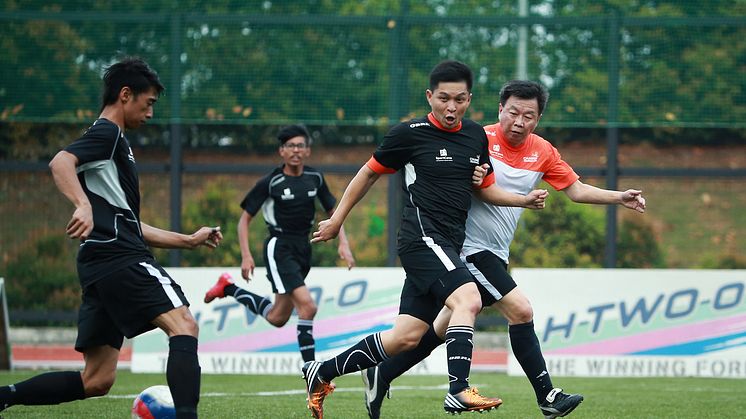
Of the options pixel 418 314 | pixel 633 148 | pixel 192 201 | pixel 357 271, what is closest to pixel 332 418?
pixel 418 314

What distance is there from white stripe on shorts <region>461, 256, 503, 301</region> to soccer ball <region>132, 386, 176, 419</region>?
2.02m

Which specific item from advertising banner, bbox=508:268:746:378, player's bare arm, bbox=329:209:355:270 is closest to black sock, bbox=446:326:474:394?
player's bare arm, bbox=329:209:355:270

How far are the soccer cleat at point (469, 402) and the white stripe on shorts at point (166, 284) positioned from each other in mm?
1571

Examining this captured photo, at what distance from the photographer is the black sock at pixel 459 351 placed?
5988 millimetres

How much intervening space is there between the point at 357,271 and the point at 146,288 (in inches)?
285

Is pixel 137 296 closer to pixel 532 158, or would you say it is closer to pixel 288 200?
pixel 532 158

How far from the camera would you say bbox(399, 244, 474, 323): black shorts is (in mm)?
6203

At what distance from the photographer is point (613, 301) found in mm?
12258

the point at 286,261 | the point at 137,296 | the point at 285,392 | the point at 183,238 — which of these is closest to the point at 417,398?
the point at 285,392

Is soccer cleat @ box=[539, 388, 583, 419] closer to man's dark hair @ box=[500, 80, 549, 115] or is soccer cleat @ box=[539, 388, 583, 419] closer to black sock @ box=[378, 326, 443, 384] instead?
black sock @ box=[378, 326, 443, 384]

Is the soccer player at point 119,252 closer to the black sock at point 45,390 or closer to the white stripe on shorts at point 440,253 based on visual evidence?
the black sock at point 45,390

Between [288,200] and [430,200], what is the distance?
157 inches

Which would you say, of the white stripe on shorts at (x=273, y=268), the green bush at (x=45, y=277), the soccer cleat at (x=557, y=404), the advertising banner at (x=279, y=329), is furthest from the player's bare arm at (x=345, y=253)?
the green bush at (x=45, y=277)

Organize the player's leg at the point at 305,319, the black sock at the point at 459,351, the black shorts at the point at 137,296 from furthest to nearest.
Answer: the player's leg at the point at 305,319 → the black sock at the point at 459,351 → the black shorts at the point at 137,296
